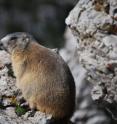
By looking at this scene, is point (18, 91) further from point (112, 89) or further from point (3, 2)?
point (3, 2)

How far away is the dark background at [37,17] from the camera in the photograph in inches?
1241

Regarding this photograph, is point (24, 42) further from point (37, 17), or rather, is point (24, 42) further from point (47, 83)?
point (37, 17)

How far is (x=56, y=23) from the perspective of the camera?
1273 inches

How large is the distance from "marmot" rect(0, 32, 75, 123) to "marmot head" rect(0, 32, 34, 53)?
234 mm

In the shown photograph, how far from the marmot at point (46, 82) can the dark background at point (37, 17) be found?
18.0m

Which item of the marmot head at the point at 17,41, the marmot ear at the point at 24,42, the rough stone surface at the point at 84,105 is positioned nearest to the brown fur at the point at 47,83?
the marmot ear at the point at 24,42

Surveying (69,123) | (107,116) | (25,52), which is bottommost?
(107,116)

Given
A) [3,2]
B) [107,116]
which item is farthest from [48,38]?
[107,116]

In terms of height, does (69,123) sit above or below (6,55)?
below

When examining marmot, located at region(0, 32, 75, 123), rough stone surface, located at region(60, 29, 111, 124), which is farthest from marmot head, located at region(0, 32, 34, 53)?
rough stone surface, located at region(60, 29, 111, 124)

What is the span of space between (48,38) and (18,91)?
18.3m

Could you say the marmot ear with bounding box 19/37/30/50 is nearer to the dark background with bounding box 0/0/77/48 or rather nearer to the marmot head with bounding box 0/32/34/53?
the marmot head with bounding box 0/32/34/53

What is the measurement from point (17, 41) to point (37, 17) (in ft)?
63.5

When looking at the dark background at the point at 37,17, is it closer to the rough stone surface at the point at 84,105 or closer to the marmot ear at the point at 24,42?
the rough stone surface at the point at 84,105
